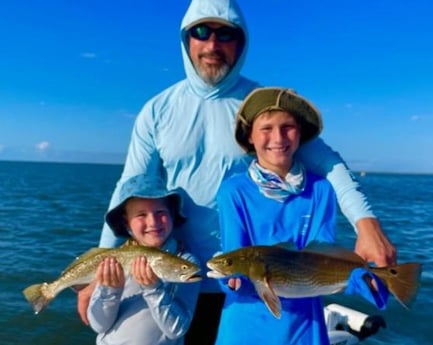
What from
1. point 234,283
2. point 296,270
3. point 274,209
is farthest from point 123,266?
point 296,270

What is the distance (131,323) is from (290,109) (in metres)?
1.97

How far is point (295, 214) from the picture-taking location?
3.17 metres

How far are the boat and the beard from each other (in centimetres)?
339

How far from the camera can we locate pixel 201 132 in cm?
358

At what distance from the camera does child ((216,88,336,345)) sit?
9.89 feet

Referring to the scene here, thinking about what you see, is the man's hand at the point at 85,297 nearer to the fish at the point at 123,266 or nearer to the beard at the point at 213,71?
the fish at the point at 123,266

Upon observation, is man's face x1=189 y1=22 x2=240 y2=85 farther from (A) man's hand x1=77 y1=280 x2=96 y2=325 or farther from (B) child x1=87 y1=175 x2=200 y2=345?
(A) man's hand x1=77 y1=280 x2=96 y2=325

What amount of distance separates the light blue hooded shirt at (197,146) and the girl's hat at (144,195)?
0.06 m

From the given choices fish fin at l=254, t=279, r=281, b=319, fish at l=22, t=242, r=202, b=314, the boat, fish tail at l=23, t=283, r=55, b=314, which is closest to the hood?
fish at l=22, t=242, r=202, b=314

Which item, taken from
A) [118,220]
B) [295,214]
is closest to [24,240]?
[118,220]

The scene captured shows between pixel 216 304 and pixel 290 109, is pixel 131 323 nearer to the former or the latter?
pixel 216 304

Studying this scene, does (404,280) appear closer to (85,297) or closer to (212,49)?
(212,49)

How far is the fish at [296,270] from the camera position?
8.90ft

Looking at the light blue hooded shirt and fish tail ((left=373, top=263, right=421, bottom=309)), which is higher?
the light blue hooded shirt
